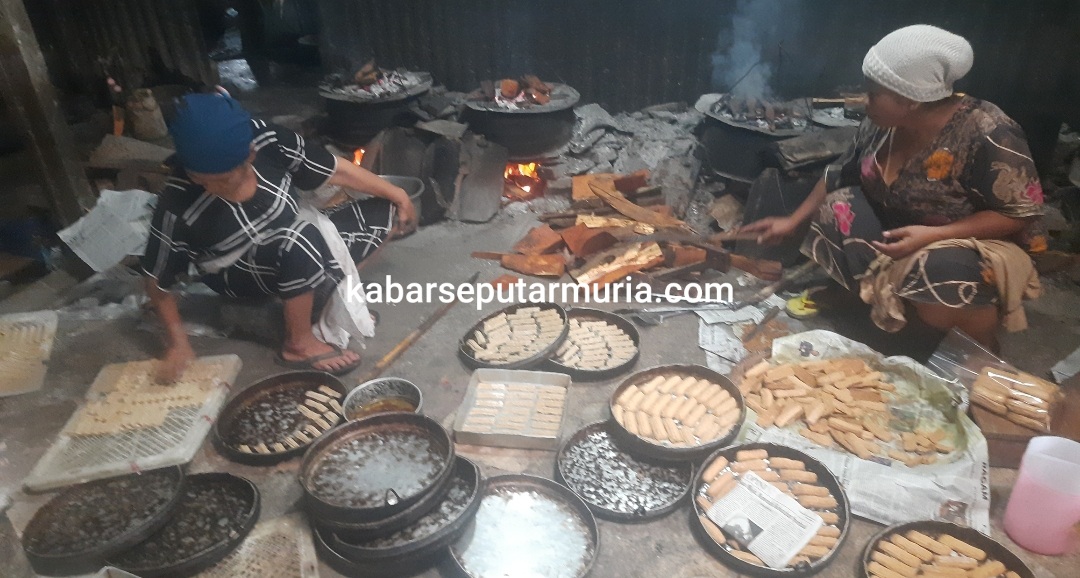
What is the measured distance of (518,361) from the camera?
3.33 meters

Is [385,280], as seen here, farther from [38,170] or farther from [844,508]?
[844,508]

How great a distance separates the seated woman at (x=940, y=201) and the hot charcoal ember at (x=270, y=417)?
294 cm

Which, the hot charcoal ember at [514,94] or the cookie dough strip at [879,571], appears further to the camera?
the hot charcoal ember at [514,94]

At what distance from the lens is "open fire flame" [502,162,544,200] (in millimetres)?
5750

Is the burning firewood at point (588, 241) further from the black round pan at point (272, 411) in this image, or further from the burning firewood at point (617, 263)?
the black round pan at point (272, 411)

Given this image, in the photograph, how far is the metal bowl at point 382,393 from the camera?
312 cm

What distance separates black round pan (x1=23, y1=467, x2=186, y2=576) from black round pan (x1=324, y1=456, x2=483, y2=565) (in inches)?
27.2

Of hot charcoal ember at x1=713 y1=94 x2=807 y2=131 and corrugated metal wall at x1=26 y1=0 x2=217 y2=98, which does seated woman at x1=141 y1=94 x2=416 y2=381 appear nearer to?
hot charcoal ember at x1=713 y1=94 x2=807 y2=131

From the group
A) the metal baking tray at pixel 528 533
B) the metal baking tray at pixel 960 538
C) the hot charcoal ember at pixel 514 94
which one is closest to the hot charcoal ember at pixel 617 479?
the metal baking tray at pixel 528 533

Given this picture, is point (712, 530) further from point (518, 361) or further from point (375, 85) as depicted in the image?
point (375, 85)

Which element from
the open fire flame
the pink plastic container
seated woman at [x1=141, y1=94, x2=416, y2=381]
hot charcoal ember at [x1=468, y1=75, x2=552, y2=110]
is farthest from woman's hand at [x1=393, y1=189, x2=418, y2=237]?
the pink plastic container

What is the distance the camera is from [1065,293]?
4.09 m

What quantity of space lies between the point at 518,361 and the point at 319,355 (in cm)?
113

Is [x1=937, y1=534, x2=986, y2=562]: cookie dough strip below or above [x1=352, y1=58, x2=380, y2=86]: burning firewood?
below
